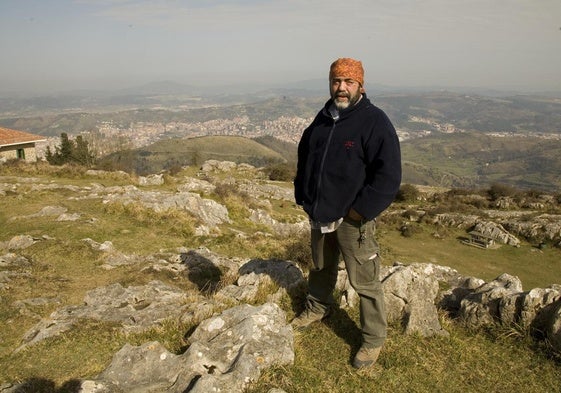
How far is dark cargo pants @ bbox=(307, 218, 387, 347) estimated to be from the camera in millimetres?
4172

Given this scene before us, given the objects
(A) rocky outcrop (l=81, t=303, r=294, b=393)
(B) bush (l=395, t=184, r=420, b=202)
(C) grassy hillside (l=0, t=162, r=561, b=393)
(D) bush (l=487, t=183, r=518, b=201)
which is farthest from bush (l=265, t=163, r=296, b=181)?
(A) rocky outcrop (l=81, t=303, r=294, b=393)

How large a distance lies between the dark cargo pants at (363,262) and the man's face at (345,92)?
4.22 ft

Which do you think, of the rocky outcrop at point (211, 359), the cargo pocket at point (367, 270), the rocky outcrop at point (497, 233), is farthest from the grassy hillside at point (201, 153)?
the cargo pocket at point (367, 270)

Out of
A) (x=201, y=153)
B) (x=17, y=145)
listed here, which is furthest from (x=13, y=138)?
(x=201, y=153)

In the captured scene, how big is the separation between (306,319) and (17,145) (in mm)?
42958

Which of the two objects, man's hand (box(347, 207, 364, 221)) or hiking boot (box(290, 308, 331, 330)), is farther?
hiking boot (box(290, 308, 331, 330))

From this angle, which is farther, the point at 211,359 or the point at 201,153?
the point at 201,153

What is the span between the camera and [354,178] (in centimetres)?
401

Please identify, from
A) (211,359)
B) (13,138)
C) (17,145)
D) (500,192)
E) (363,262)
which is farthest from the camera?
(17,145)

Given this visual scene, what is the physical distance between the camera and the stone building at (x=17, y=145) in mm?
36406

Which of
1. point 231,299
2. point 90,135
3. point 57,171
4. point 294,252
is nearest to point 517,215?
point 294,252

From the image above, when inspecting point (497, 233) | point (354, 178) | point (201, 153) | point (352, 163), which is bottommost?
point (201, 153)

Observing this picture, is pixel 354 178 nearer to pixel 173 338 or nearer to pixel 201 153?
pixel 173 338

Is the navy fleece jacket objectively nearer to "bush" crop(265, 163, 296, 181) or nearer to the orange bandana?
the orange bandana
